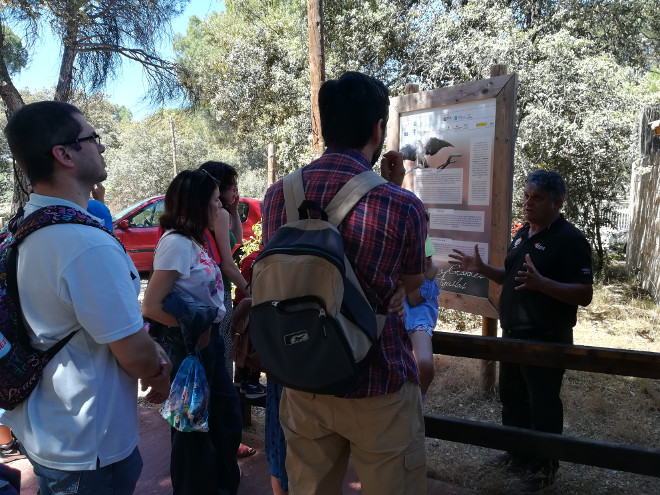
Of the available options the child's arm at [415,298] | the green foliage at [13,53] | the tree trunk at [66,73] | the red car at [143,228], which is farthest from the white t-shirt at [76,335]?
the green foliage at [13,53]

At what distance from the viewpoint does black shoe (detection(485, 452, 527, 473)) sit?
10.8 ft

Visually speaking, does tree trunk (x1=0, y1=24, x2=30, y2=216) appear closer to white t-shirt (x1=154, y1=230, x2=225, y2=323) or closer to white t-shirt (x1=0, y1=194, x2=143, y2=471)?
white t-shirt (x1=154, y1=230, x2=225, y2=323)

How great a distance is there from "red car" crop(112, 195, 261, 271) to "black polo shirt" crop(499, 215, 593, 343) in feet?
26.1

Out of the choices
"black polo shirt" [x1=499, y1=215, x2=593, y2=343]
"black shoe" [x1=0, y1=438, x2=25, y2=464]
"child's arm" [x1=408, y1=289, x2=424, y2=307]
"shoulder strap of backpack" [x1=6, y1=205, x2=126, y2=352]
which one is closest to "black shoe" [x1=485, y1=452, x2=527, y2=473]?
"black polo shirt" [x1=499, y1=215, x2=593, y2=343]

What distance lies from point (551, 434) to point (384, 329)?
1548 mm

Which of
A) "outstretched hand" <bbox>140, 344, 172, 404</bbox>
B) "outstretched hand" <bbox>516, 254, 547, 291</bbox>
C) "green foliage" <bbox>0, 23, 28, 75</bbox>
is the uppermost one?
"green foliage" <bbox>0, 23, 28, 75</bbox>

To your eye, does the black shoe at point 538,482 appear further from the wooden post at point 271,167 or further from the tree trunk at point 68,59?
the tree trunk at point 68,59

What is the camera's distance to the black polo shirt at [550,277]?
287cm

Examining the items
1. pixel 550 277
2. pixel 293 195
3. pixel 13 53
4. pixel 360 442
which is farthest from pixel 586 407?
pixel 13 53

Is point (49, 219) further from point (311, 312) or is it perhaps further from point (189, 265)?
point (189, 265)

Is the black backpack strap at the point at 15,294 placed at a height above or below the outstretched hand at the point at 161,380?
above

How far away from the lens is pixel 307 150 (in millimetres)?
12734

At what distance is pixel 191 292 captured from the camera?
260 centimetres

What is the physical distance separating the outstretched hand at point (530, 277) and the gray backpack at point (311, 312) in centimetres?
159
